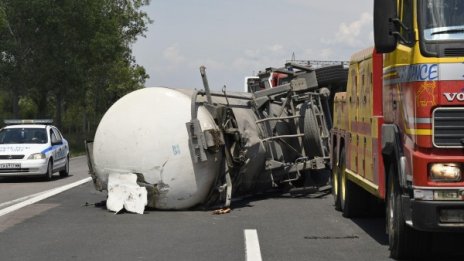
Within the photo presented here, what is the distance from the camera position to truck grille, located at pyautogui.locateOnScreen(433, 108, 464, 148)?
257 inches

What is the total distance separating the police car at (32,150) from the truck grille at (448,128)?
45.5 feet

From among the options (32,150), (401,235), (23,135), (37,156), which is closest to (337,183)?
(401,235)

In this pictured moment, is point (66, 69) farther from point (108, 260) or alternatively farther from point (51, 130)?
point (108, 260)

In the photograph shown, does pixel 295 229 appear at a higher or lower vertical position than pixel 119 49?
lower

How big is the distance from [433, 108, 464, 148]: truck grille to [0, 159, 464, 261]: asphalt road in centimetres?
185

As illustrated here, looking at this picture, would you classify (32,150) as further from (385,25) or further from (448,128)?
(448,128)

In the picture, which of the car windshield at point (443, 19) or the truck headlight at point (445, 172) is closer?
the truck headlight at point (445, 172)

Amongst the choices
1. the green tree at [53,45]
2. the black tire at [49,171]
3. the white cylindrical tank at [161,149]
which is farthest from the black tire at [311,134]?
the green tree at [53,45]

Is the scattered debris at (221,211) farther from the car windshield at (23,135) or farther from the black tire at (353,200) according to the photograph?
the car windshield at (23,135)

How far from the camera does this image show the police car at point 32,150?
18.3 m

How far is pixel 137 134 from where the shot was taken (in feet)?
39.2

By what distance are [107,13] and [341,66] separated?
104 ft

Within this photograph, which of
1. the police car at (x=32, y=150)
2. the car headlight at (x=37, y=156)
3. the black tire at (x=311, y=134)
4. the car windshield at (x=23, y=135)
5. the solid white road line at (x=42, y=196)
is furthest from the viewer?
the car windshield at (x=23, y=135)

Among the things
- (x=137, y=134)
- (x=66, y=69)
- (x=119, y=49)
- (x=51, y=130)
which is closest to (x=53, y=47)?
(x=66, y=69)
